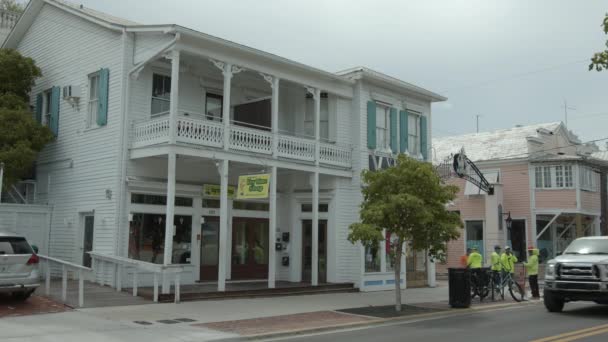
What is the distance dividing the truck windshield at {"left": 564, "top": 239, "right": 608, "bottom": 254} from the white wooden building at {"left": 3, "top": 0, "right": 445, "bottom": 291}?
24.4 feet

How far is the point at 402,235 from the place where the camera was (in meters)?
15.4

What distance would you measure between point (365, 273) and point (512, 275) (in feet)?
16.6

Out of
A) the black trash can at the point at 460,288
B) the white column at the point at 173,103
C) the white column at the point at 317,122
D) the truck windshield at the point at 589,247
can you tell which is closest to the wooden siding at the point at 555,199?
the truck windshield at the point at 589,247

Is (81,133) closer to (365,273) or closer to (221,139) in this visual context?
(221,139)

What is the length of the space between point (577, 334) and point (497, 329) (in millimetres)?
1551

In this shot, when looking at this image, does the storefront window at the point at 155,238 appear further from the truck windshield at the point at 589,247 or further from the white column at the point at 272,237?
the truck windshield at the point at 589,247

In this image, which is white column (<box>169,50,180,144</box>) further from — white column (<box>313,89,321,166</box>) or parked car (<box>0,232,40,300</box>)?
white column (<box>313,89,321,166</box>)

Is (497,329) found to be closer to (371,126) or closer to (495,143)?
(371,126)

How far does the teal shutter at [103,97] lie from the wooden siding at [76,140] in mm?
153

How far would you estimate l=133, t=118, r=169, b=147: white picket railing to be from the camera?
1684 cm

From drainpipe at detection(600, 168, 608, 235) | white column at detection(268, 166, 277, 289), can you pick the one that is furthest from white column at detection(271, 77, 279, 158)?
drainpipe at detection(600, 168, 608, 235)

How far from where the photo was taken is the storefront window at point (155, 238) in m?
18.1

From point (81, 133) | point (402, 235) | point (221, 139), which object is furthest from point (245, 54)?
point (402, 235)

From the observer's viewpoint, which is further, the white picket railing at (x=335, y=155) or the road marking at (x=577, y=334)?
the white picket railing at (x=335, y=155)
